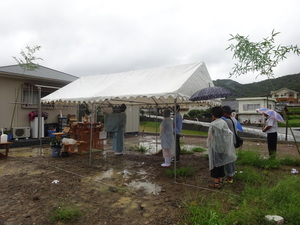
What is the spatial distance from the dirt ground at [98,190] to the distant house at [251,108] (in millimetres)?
24798

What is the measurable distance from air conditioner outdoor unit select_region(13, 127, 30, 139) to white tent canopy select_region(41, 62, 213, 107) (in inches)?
132

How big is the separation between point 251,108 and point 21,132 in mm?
28758

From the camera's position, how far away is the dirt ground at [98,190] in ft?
11.5

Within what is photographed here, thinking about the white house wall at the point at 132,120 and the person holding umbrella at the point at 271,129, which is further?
the white house wall at the point at 132,120

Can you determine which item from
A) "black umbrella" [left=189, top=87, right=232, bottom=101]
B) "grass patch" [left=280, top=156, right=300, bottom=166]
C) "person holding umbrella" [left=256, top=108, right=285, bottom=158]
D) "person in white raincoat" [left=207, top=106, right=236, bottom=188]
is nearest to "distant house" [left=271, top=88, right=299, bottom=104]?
"person holding umbrella" [left=256, top=108, right=285, bottom=158]

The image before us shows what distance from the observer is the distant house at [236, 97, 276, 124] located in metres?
29.4

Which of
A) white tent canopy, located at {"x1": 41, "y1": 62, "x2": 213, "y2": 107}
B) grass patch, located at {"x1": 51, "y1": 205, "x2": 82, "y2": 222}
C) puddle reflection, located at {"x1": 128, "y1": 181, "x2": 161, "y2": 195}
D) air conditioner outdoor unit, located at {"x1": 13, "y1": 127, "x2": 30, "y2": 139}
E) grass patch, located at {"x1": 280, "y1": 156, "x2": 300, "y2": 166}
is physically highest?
white tent canopy, located at {"x1": 41, "y1": 62, "x2": 213, "y2": 107}

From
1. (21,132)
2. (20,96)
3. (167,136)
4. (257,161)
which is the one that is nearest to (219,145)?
(167,136)

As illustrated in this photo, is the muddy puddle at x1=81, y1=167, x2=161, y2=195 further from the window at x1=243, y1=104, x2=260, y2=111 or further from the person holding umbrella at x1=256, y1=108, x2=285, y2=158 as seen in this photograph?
the window at x1=243, y1=104, x2=260, y2=111

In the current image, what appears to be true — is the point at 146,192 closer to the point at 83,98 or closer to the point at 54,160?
the point at 83,98

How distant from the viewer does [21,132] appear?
10.3 meters

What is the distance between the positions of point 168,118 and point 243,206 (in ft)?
11.2

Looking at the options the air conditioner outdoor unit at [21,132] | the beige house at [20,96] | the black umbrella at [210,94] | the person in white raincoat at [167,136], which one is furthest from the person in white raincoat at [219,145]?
the air conditioner outdoor unit at [21,132]

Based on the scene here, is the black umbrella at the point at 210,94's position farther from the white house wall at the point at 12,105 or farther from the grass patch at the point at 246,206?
the white house wall at the point at 12,105
